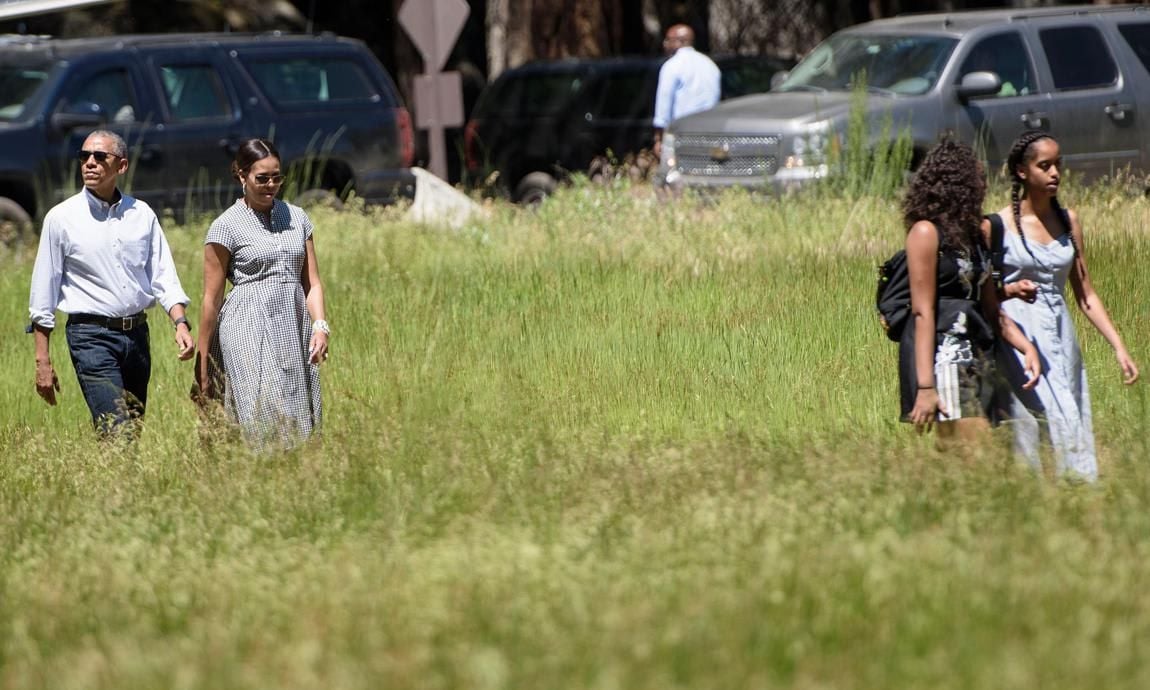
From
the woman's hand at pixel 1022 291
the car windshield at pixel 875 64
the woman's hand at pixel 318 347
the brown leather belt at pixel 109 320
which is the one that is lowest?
the woman's hand at pixel 318 347

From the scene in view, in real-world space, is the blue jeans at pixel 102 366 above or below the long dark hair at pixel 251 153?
below

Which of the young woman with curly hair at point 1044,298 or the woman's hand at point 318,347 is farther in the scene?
the woman's hand at point 318,347

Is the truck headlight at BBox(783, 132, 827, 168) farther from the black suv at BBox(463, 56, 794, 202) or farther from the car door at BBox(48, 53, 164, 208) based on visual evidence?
the car door at BBox(48, 53, 164, 208)

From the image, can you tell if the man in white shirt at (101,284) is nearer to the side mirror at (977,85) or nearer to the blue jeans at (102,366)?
the blue jeans at (102,366)

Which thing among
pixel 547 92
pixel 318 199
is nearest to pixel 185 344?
pixel 318 199

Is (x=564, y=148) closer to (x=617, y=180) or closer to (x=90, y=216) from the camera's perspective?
(x=617, y=180)

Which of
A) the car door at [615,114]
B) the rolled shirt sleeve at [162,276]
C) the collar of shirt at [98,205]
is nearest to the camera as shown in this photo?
the collar of shirt at [98,205]

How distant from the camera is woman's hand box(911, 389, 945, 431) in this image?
6.34 meters

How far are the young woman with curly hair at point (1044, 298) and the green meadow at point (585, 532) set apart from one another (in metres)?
0.26

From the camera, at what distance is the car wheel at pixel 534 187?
1848cm

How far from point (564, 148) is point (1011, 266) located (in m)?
12.2

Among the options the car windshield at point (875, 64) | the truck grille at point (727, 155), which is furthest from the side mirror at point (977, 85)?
the truck grille at point (727, 155)

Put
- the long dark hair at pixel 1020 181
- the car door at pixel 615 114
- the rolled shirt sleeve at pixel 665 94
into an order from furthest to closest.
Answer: the car door at pixel 615 114 → the rolled shirt sleeve at pixel 665 94 → the long dark hair at pixel 1020 181

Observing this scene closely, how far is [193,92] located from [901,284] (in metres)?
10.00
